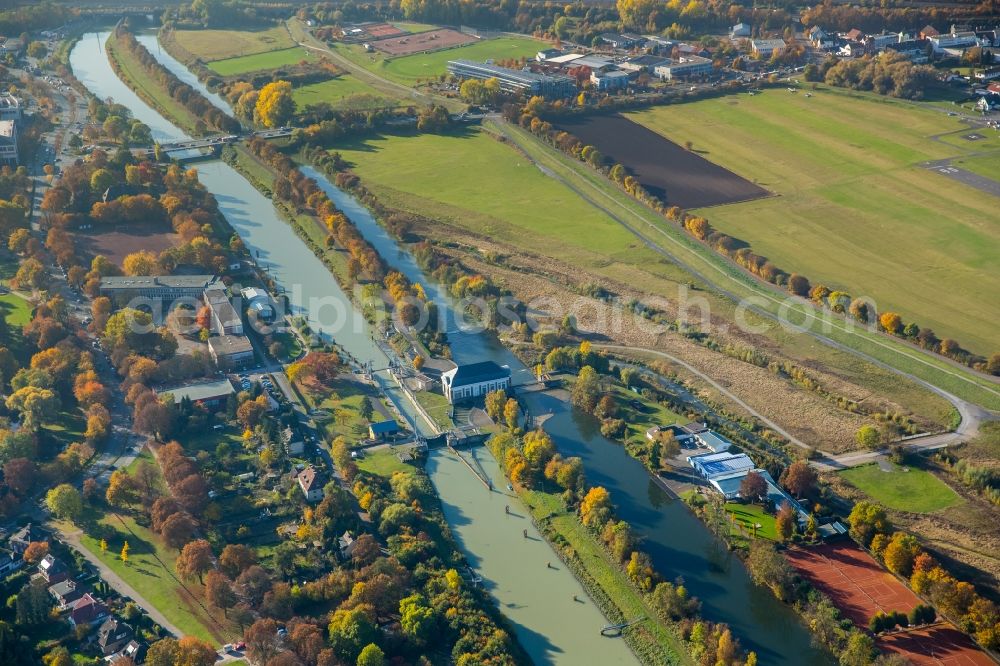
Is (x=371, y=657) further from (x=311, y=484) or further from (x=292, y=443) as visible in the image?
(x=292, y=443)

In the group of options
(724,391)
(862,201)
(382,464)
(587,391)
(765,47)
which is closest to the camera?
(382,464)

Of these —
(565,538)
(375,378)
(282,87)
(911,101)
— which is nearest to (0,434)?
(375,378)

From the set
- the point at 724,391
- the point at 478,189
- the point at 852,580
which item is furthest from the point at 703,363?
the point at 478,189

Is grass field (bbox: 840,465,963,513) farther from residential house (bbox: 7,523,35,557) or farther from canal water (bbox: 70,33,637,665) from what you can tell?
residential house (bbox: 7,523,35,557)

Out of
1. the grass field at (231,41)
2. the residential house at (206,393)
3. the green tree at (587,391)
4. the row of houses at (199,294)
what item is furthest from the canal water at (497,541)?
the grass field at (231,41)

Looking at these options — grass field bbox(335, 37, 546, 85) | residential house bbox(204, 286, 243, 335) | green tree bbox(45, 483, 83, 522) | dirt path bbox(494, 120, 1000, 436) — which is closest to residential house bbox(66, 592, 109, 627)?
green tree bbox(45, 483, 83, 522)

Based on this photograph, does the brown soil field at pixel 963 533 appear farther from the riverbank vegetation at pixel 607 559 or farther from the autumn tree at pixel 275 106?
the autumn tree at pixel 275 106

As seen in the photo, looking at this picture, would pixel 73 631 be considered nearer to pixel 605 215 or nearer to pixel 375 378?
pixel 375 378
